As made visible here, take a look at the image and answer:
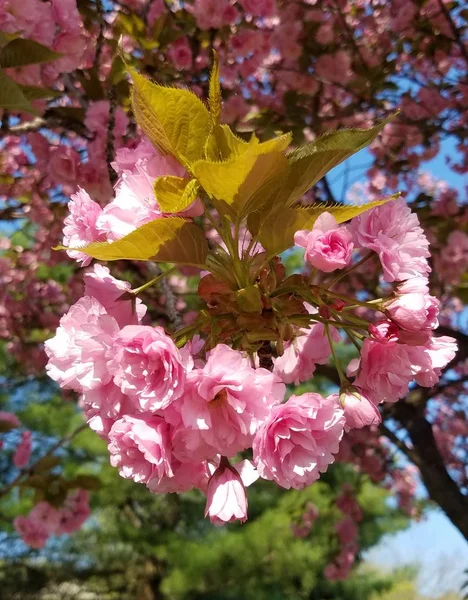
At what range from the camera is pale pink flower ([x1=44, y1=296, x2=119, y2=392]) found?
61 centimetres

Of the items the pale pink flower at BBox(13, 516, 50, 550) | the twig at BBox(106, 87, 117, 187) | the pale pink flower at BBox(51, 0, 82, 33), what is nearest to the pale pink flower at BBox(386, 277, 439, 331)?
the twig at BBox(106, 87, 117, 187)

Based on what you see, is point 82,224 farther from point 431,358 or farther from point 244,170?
point 431,358

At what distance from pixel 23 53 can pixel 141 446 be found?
0.88 m

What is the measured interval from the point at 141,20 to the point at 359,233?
A: 1.58 meters

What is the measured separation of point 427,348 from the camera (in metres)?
0.65

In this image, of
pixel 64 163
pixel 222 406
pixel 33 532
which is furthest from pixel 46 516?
pixel 222 406

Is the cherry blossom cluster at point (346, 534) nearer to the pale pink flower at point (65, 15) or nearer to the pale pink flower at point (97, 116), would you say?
the pale pink flower at point (97, 116)

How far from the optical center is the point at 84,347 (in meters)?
0.61

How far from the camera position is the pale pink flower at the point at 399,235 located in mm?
637

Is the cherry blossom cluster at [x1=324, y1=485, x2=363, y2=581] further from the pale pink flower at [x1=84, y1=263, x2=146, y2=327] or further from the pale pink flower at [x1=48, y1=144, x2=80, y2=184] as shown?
the pale pink flower at [x1=84, y1=263, x2=146, y2=327]

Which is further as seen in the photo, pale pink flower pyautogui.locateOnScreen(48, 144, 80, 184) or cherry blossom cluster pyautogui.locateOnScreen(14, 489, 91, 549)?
cherry blossom cluster pyautogui.locateOnScreen(14, 489, 91, 549)

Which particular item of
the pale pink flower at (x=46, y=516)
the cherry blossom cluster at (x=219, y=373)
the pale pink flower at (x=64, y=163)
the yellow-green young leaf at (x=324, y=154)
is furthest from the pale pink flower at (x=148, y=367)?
the pale pink flower at (x=46, y=516)

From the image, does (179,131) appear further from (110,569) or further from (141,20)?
(110,569)

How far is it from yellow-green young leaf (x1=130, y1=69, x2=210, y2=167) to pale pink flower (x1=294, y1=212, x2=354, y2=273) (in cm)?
15
